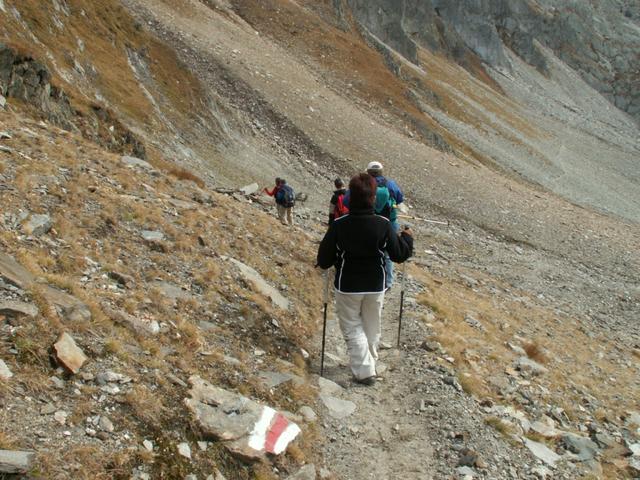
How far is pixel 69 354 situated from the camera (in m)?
5.91

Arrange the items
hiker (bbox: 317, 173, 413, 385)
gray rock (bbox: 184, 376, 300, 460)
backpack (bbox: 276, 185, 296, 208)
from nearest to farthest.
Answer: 1. gray rock (bbox: 184, 376, 300, 460)
2. hiker (bbox: 317, 173, 413, 385)
3. backpack (bbox: 276, 185, 296, 208)

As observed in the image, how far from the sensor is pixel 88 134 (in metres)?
17.3

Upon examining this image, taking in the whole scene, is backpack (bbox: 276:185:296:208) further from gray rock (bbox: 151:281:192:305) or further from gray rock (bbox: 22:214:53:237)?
gray rock (bbox: 22:214:53:237)

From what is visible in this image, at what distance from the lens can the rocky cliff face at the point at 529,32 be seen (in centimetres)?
7821

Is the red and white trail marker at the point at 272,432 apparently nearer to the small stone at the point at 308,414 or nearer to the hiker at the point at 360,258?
the small stone at the point at 308,414

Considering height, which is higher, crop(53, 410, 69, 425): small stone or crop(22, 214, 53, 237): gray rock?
crop(53, 410, 69, 425): small stone

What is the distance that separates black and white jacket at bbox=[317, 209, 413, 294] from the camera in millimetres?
7910

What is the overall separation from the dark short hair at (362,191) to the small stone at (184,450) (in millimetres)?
3626

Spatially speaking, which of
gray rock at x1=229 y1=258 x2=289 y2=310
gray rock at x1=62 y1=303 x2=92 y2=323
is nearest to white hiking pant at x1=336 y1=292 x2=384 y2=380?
gray rock at x1=229 y1=258 x2=289 y2=310

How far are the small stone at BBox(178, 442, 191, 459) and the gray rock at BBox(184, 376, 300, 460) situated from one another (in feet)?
1.01

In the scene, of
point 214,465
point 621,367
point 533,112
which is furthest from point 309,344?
point 533,112

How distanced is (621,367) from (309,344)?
10.4 meters

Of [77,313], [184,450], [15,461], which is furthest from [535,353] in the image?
[15,461]

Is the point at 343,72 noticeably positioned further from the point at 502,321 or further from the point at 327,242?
the point at 327,242
